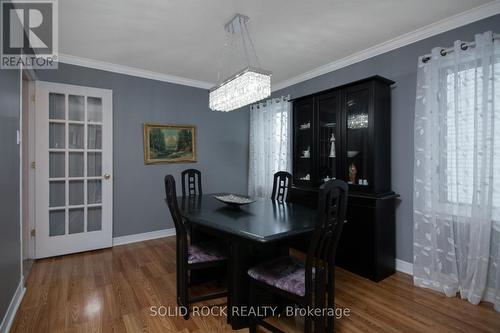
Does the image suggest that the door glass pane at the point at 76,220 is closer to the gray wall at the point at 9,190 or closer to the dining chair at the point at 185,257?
the gray wall at the point at 9,190

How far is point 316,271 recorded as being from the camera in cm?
152

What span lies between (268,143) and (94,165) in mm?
2611

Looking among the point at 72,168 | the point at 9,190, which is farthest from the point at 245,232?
the point at 72,168

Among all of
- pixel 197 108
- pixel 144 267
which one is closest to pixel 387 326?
pixel 144 267

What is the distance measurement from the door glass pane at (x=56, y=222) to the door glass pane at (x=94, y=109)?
1.28 m

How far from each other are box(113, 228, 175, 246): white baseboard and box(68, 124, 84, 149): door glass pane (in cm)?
137

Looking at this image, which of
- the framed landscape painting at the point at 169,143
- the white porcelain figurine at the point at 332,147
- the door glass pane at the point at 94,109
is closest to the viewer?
the white porcelain figurine at the point at 332,147

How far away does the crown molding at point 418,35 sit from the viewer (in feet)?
7.03

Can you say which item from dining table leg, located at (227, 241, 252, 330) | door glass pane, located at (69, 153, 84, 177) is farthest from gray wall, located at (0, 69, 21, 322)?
dining table leg, located at (227, 241, 252, 330)

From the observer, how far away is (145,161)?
148 inches

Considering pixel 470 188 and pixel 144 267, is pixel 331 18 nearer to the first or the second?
pixel 470 188

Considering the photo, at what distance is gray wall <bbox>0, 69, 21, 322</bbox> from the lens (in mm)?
1764

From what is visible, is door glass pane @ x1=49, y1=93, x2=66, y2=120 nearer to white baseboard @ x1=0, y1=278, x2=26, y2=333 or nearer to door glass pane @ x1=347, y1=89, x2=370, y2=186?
white baseboard @ x1=0, y1=278, x2=26, y2=333

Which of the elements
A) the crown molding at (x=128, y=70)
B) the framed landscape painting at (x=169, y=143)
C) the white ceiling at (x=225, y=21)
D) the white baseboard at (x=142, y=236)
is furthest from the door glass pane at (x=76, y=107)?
the white baseboard at (x=142, y=236)
